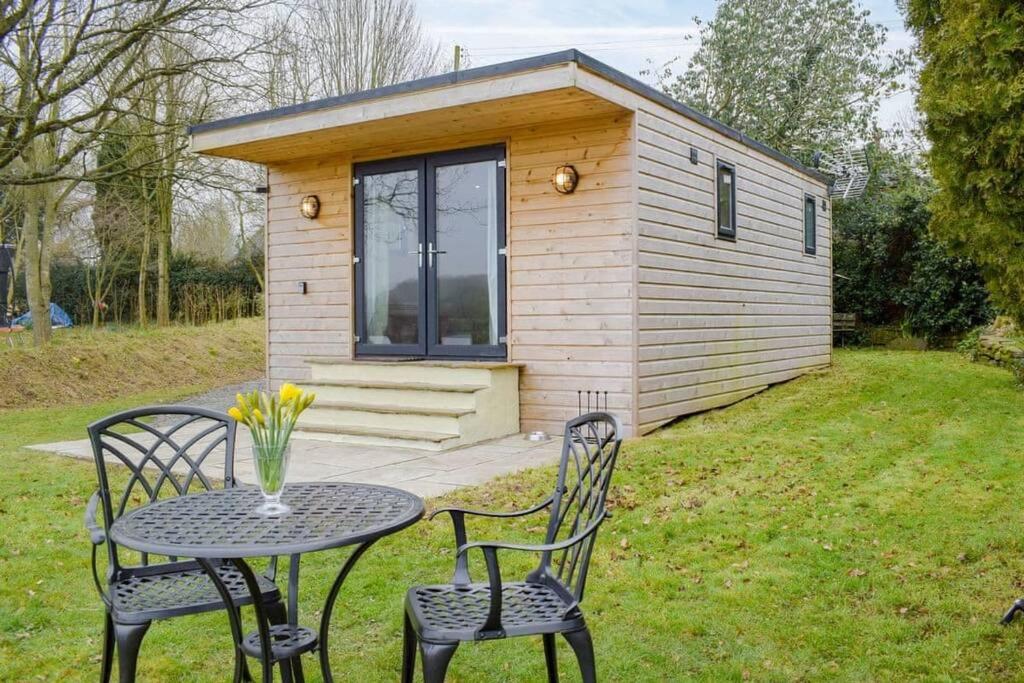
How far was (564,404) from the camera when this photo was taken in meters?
6.70

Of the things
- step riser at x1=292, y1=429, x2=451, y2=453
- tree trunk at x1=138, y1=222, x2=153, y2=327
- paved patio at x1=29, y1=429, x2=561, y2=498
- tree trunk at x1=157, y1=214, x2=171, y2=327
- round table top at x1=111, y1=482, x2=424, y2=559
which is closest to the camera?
round table top at x1=111, y1=482, x2=424, y2=559

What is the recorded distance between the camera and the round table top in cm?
177

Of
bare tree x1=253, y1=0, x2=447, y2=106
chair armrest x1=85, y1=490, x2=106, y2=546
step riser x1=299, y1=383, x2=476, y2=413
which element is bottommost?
step riser x1=299, y1=383, x2=476, y2=413

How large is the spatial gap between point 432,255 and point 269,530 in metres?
5.54

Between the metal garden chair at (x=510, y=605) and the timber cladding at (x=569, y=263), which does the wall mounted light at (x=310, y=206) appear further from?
the metal garden chair at (x=510, y=605)

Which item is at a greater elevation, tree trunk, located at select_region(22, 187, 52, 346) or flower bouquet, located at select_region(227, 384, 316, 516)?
tree trunk, located at select_region(22, 187, 52, 346)

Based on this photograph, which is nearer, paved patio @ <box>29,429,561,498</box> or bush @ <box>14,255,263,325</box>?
paved patio @ <box>29,429,561,498</box>

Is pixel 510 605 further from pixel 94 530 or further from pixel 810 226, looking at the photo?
pixel 810 226

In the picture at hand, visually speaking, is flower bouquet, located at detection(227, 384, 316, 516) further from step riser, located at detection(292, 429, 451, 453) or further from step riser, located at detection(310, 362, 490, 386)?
step riser, located at detection(310, 362, 490, 386)

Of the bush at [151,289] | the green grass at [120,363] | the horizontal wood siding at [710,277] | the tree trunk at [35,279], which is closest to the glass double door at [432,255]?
the horizontal wood siding at [710,277]

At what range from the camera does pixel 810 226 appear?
10.7 m

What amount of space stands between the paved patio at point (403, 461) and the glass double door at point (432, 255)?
3.97 ft

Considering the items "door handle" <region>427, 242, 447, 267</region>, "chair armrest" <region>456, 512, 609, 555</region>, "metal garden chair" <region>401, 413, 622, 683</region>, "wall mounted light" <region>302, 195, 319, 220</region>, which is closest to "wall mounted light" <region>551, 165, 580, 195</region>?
"door handle" <region>427, 242, 447, 267</region>

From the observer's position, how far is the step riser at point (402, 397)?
6.37 m
